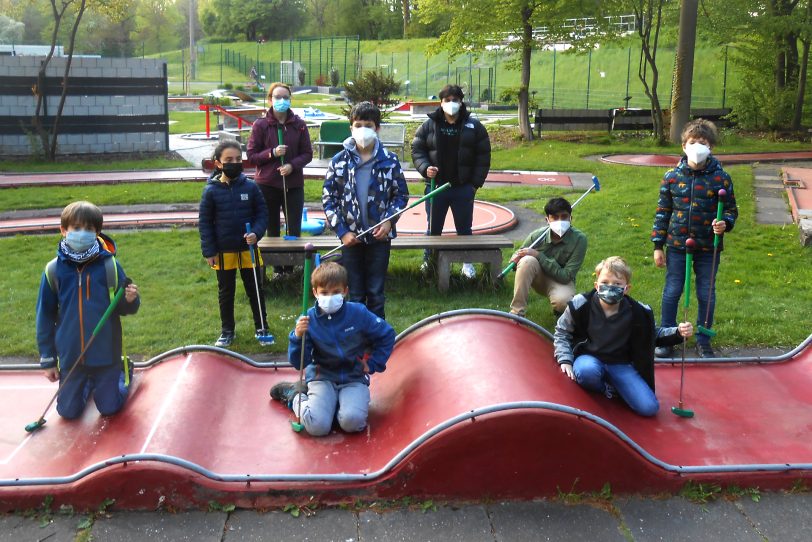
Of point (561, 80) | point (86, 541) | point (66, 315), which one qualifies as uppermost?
point (561, 80)

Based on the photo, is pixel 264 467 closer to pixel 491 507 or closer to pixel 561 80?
pixel 491 507

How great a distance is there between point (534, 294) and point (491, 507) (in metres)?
3.97

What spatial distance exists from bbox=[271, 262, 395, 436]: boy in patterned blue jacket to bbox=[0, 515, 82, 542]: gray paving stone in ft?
4.47

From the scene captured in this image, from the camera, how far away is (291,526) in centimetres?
395

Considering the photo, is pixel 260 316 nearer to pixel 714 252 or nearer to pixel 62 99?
pixel 714 252

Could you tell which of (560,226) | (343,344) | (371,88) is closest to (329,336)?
(343,344)

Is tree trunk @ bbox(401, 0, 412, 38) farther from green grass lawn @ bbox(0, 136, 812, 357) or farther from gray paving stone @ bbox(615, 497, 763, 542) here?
gray paving stone @ bbox(615, 497, 763, 542)

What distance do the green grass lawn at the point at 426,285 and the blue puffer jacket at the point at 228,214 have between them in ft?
2.68

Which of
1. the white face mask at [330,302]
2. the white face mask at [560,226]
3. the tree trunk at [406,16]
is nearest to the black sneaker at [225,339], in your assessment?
the white face mask at [330,302]

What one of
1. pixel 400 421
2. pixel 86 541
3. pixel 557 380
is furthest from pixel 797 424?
pixel 86 541

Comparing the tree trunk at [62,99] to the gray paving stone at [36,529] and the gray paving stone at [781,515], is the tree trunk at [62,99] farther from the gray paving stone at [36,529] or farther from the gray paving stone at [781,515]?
the gray paving stone at [781,515]

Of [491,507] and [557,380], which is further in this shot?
[557,380]

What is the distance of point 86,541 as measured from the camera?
381 centimetres

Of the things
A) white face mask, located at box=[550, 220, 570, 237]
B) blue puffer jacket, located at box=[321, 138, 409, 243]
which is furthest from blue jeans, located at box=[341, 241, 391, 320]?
white face mask, located at box=[550, 220, 570, 237]
